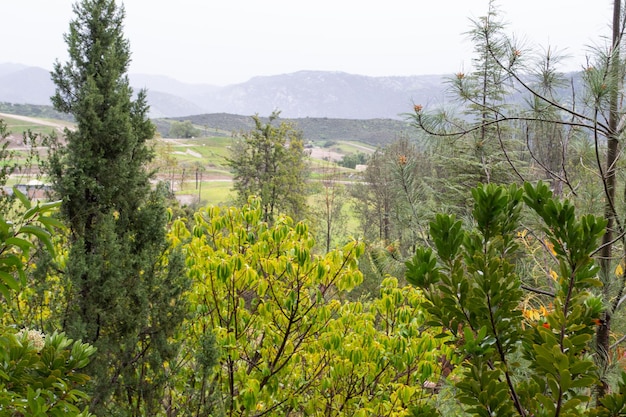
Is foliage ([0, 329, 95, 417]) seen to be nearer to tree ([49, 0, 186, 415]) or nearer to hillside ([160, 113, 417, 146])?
tree ([49, 0, 186, 415])

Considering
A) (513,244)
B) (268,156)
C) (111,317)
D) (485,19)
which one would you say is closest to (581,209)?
(485,19)

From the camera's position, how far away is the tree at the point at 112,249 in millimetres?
3803

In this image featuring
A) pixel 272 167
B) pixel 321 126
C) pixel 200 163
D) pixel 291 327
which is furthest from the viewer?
pixel 321 126

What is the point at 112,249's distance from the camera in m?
3.92

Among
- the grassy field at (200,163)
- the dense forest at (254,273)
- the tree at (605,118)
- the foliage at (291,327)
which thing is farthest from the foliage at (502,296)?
the grassy field at (200,163)

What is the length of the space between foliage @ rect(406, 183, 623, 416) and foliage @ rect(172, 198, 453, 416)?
6.58 ft

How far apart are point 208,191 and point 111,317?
164 feet

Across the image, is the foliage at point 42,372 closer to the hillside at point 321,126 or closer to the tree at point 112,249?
the tree at point 112,249

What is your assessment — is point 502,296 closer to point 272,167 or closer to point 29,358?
point 29,358

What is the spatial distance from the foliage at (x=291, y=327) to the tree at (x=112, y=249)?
1.37 feet

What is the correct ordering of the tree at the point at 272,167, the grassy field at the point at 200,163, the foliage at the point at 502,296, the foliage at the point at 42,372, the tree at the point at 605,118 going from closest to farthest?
the foliage at the point at 502,296 < the foliage at the point at 42,372 < the tree at the point at 605,118 < the tree at the point at 272,167 < the grassy field at the point at 200,163

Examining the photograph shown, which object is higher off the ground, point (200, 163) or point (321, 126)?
point (321, 126)

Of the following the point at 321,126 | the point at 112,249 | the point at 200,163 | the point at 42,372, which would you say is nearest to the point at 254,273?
the point at 112,249

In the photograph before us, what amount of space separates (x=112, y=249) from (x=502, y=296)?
11.6ft
